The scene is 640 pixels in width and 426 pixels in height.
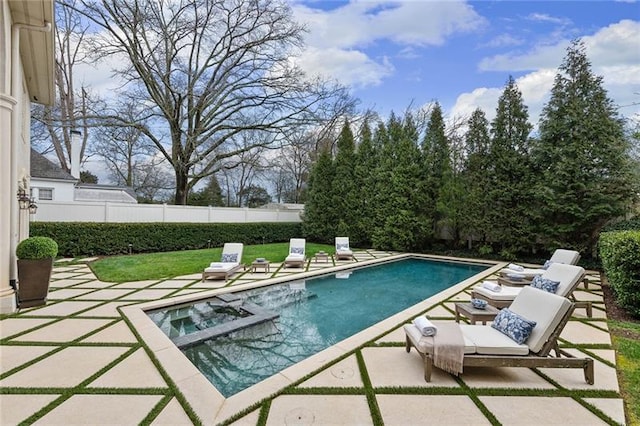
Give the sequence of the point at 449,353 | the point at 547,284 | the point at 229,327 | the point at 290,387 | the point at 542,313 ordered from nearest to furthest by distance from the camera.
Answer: the point at 290,387, the point at 449,353, the point at 542,313, the point at 229,327, the point at 547,284

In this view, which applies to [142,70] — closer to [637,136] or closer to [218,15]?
[218,15]

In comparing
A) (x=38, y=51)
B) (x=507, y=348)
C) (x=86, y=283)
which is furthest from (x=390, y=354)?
(x=38, y=51)

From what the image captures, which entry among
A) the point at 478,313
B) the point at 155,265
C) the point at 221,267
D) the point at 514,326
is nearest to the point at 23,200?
the point at 155,265

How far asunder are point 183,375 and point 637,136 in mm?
11029

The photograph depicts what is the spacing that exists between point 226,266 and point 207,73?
13114 millimetres

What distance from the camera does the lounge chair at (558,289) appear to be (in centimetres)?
493

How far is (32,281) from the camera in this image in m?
5.43

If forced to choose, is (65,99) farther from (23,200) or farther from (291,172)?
(291,172)

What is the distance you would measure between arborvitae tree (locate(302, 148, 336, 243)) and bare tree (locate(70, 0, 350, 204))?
2780 millimetres

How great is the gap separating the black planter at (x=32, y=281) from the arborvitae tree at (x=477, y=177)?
14.1m

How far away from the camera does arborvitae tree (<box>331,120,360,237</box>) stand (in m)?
16.5

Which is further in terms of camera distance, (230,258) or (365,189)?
(365,189)

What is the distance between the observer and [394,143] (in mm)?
15188

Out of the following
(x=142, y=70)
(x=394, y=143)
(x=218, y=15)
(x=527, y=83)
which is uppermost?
(x=218, y=15)
